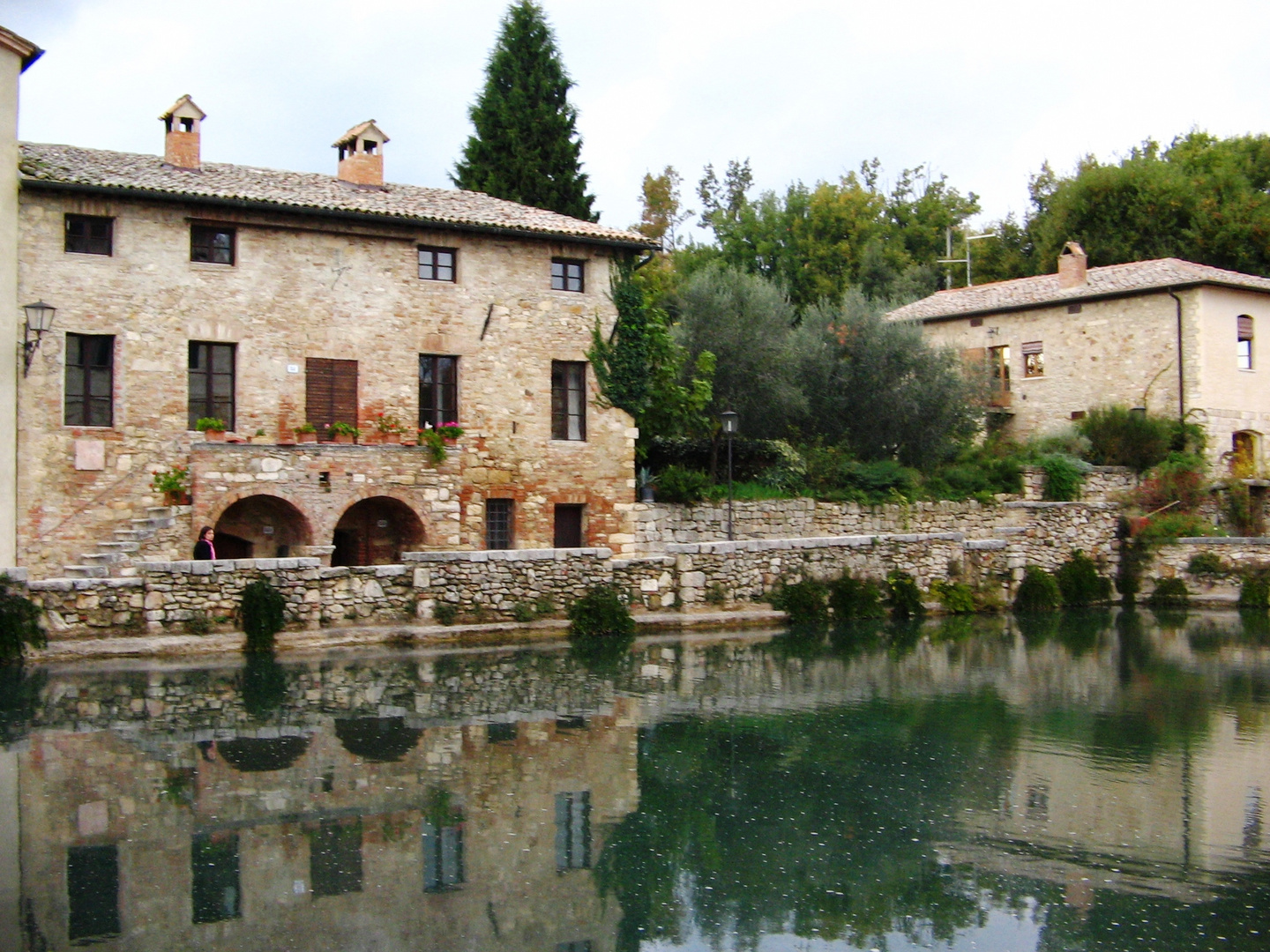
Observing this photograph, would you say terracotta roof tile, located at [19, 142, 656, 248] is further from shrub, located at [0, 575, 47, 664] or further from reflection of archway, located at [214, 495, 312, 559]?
shrub, located at [0, 575, 47, 664]

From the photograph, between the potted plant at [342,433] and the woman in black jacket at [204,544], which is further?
the potted plant at [342,433]

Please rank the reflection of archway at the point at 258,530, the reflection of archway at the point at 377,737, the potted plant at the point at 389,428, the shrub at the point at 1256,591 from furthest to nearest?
the shrub at the point at 1256,591
the potted plant at the point at 389,428
the reflection of archway at the point at 258,530
the reflection of archway at the point at 377,737

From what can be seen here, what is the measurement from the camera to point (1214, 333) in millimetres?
32438

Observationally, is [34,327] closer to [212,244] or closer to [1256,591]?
[212,244]

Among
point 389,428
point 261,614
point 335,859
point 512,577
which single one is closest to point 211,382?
point 389,428

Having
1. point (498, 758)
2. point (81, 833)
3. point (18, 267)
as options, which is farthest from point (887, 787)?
point (18, 267)

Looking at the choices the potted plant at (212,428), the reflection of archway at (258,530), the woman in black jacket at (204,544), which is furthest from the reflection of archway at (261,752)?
the reflection of archway at (258,530)

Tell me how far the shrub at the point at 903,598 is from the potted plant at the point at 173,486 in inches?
536

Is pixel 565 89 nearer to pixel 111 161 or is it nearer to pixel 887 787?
pixel 111 161

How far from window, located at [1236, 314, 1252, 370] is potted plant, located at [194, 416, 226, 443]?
90.1ft

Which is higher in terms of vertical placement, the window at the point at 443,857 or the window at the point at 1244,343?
the window at the point at 1244,343

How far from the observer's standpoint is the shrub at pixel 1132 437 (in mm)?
31094

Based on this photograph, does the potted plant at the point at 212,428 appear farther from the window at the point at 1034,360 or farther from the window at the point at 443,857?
the window at the point at 1034,360

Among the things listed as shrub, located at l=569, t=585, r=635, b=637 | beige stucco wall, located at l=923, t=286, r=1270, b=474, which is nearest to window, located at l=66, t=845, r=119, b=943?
shrub, located at l=569, t=585, r=635, b=637
